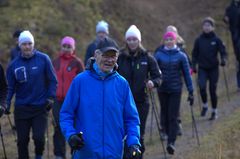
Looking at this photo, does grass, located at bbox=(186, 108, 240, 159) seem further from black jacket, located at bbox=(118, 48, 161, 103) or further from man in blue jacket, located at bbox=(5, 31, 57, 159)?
man in blue jacket, located at bbox=(5, 31, 57, 159)

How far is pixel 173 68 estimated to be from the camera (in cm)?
1152

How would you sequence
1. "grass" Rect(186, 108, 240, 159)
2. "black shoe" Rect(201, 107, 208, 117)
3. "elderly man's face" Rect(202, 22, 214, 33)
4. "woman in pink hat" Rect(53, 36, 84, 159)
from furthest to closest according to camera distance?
"black shoe" Rect(201, 107, 208, 117) < "elderly man's face" Rect(202, 22, 214, 33) < "woman in pink hat" Rect(53, 36, 84, 159) < "grass" Rect(186, 108, 240, 159)

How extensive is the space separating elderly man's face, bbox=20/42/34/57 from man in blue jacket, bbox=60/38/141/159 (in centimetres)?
339

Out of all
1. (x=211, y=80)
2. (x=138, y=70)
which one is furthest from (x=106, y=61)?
(x=211, y=80)

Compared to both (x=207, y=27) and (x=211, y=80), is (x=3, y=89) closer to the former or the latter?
(x=211, y=80)

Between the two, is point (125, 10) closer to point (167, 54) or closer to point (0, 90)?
point (167, 54)

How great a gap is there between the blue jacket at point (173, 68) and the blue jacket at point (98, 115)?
509 centimetres

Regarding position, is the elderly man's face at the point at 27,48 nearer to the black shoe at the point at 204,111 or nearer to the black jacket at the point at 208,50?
the black jacket at the point at 208,50

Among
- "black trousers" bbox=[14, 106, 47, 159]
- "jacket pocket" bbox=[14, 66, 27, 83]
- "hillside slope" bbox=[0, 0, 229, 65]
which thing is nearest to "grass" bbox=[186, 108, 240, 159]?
"black trousers" bbox=[14, 106, 47, 159]

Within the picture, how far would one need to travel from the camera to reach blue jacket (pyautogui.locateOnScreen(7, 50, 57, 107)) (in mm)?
9625

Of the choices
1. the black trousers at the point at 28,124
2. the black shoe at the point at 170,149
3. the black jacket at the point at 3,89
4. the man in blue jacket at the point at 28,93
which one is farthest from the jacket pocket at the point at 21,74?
the black shoe at the point at 170,149

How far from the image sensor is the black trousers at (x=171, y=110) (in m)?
11.2

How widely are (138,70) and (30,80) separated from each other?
177cm

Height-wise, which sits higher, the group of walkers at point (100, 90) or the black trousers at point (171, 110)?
the group of walkers at point (100, 90)
